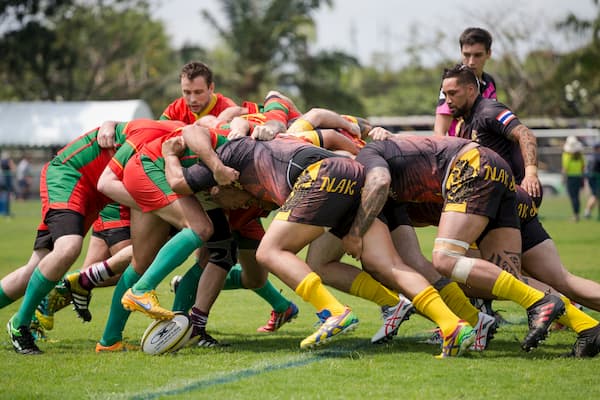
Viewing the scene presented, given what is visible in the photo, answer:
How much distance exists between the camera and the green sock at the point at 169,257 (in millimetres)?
6078

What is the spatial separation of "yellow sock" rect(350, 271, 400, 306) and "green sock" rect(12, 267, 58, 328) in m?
2.23

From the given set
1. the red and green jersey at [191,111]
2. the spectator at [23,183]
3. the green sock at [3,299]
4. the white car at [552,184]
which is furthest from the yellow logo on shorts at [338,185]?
the white car at [552,184]

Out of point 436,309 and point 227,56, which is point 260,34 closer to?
point 227,56

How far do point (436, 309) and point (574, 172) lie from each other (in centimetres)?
1811

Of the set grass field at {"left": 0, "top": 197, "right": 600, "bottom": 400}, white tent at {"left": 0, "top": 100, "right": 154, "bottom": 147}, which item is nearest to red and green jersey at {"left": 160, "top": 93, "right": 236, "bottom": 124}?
grass field at {"left": 0, "top": 197, "right": 600, "bottom": 400}

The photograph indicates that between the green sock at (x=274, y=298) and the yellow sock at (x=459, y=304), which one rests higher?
the yellow sock at (x=459, y=304)

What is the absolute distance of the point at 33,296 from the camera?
21.0 ft

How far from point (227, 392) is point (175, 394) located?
0.28m

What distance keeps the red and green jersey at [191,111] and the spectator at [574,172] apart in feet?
52.9

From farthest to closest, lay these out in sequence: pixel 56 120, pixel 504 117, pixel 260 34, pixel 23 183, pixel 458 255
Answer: pixel 260 34, pixel 23 183, pixel 56 120, pixel 504 117, pixel 458 255

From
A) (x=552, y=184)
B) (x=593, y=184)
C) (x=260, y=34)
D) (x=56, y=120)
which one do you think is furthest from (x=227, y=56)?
(x=593, y=184)

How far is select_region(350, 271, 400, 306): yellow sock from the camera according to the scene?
648 centimetres

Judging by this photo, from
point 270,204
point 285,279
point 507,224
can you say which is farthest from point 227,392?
point 507,224

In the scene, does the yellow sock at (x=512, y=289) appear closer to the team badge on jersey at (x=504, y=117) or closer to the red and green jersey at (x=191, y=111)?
the team badge on jersey at (x=504, y=117)
